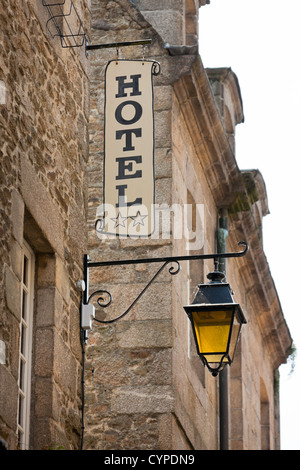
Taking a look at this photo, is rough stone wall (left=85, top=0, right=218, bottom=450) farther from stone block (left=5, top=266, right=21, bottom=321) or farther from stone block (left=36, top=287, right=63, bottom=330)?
stone block (left=5, top=266, right=21, bottom=321)

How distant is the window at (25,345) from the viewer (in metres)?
8.98

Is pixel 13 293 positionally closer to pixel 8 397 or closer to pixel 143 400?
pixel 8 397

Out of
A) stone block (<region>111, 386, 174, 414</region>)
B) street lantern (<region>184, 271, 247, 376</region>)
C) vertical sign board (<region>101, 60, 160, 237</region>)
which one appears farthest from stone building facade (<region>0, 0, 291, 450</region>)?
street lantern (<region>184, 271, 247, 376</region>)

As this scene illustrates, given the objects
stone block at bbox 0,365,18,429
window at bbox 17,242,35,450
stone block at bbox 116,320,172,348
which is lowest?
stone block at bbox 0,365,18,429

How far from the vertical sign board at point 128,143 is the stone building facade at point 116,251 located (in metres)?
0.38

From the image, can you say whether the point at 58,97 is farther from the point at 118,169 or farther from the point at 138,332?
the point at 138,332

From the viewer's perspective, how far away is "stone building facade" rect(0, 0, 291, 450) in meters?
9.04

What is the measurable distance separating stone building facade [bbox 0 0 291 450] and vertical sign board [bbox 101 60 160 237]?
384 millimetres

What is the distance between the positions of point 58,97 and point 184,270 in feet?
16.9

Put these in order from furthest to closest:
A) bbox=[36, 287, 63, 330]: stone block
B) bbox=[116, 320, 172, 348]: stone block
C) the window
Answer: bbox=[116, 320, 172, 348]: stone block
bbox=[36, 287, 63, 330]: stone block
the window

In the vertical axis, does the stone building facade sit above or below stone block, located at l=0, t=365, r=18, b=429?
above

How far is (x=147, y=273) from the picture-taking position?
46.7 ft

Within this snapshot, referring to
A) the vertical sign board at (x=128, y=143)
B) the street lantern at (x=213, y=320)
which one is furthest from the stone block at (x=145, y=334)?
the street lantern at (x=213, y=320)
